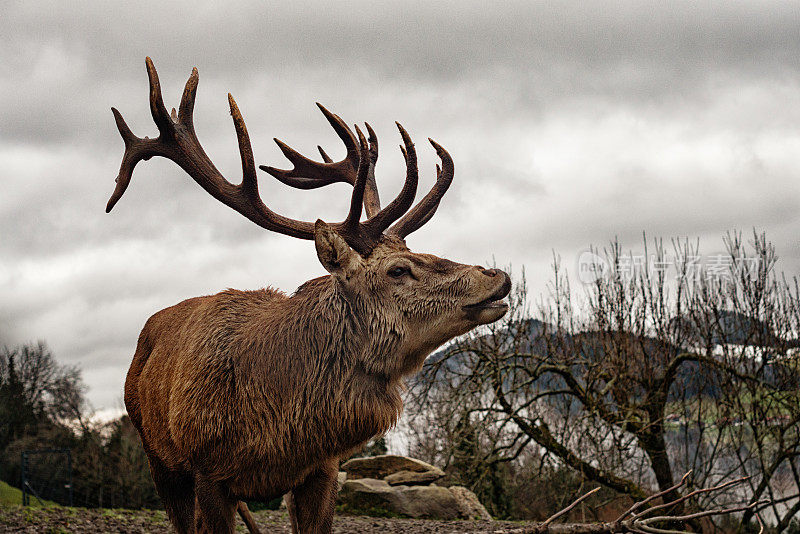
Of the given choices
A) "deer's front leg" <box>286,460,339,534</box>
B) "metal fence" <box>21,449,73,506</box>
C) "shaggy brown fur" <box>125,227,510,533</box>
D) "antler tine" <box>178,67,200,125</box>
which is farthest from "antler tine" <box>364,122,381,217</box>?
"metal fence" <box>21,449,73,506</box>

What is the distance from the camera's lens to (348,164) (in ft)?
19.4

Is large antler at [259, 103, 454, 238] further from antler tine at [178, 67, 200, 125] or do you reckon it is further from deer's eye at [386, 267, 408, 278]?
antler tine at [178, 67, 200, 125]

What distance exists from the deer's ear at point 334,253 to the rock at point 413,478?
34.0 feet

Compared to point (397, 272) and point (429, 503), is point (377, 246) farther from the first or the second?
point (429, 503)

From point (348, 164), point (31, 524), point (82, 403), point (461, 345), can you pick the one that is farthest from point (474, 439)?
point (82, 403)

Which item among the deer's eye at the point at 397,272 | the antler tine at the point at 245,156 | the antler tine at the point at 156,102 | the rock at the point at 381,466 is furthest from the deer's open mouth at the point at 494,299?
the rock at the point at 381,466

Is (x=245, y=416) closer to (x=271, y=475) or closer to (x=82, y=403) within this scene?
(x=271, y=475)

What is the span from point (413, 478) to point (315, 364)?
1033 cm

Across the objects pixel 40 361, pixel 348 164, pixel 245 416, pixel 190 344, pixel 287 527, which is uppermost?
pixel 40 361

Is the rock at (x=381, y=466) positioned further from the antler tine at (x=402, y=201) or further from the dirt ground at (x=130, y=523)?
the antler tine at (x=402, y=201)

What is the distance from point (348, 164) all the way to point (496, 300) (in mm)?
2244

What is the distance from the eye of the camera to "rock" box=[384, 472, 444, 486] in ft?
45.5

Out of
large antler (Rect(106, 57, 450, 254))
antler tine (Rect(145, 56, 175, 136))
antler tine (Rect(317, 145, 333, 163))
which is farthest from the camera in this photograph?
antler tine (Rect(317, 145, 333, 163))

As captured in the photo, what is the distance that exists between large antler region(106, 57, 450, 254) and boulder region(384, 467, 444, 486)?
31.3ft
